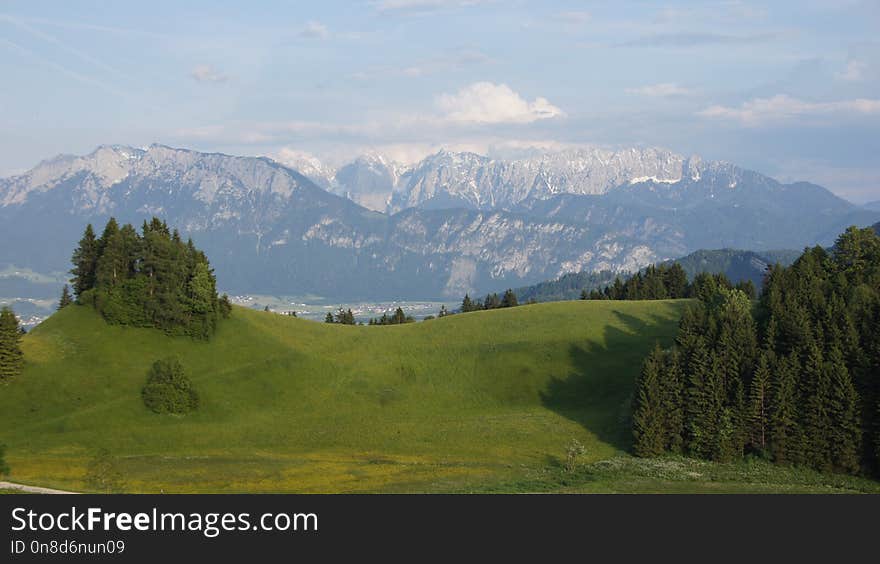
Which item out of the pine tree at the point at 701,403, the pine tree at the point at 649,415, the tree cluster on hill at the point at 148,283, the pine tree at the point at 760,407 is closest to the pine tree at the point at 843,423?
the pine tree at the point at 760,407

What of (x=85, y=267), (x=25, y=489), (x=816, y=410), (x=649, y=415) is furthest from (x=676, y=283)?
(x=25, y=489)

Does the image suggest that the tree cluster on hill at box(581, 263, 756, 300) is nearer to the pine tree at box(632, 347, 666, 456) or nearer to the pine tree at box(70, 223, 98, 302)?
the pine tree at box(632, 347, 666, 456)

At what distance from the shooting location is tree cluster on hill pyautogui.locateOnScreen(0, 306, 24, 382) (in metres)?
92.8

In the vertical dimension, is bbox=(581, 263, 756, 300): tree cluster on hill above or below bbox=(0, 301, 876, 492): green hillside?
above

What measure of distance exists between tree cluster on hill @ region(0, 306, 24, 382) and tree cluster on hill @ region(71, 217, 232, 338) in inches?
604

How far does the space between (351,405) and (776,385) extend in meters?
48.9

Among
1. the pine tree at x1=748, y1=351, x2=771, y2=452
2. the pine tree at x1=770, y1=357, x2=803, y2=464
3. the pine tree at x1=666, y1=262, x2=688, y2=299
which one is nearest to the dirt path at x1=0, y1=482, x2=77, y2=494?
the pine tree at x1=748, y1=351, x2=771, y2=452

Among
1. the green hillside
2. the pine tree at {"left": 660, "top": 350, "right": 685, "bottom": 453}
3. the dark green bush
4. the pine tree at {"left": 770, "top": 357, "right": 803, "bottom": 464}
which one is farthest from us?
the dark green bush

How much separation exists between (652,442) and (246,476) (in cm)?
4033

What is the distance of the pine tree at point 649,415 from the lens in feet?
265

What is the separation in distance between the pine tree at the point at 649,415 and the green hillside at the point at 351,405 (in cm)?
262

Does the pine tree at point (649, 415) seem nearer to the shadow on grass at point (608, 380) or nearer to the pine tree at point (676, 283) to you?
the shadow on grass at point (608, 380)

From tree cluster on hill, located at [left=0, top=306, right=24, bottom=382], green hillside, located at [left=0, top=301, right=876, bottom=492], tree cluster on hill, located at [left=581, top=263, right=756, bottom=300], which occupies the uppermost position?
tree cluster on hill, located at [left=581, top=263, right=756, bottom=300]
